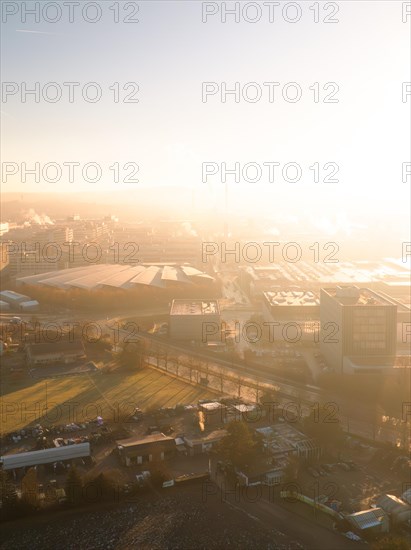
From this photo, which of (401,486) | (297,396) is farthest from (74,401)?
(401,486)

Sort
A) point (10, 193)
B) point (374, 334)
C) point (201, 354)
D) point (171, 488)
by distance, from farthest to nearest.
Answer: point (10, 193)
point (201, 354)
point (374, 334)
point (171, 488)

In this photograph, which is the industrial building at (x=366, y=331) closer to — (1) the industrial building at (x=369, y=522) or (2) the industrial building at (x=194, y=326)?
(2) the industrial building at (x=194, y=326)

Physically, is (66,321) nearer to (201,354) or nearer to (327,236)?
(201,354)

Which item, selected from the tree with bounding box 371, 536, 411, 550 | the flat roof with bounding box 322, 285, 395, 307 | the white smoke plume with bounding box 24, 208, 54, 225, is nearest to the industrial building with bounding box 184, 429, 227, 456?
the tree with bounding box 371, 536, 411, 550

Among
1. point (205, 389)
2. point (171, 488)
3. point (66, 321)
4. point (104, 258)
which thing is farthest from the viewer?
point (104, 258)

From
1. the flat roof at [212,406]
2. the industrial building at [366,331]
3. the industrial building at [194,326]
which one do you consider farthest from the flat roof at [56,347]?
the industrial building at [366,331]

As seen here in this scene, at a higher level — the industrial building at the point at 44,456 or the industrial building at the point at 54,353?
the industrial building at the point at 54,353
